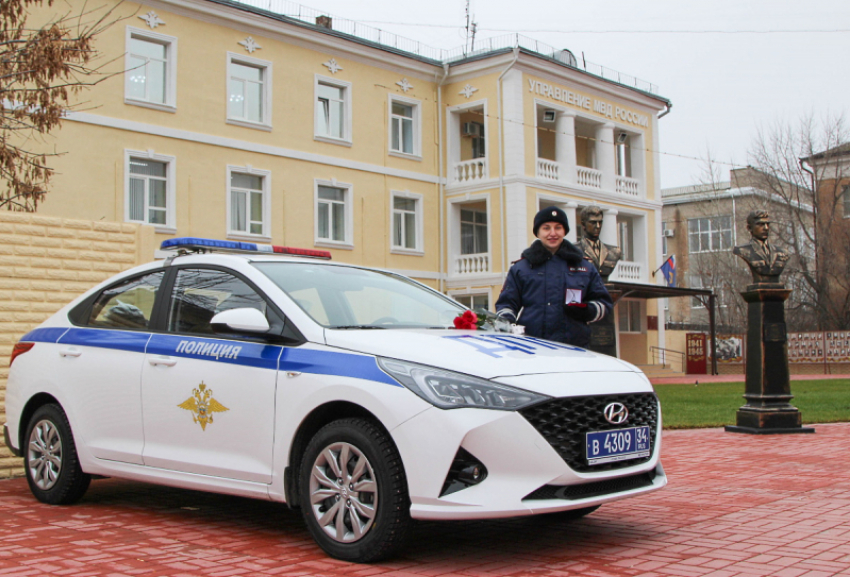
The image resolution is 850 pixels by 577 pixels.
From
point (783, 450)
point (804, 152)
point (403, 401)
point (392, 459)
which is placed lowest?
point (783, 450)

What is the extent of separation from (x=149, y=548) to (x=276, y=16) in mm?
24261

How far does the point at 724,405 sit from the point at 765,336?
5492 mm

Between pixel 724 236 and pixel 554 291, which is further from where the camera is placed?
pixel 724 236

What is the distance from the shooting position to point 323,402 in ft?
16.0

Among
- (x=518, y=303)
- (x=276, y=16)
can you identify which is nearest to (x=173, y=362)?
(x=518, y=303)

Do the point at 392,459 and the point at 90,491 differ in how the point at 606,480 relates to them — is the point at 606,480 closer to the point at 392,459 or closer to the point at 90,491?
the point at 392,459

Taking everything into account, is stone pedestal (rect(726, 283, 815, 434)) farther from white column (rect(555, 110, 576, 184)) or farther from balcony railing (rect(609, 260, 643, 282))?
balcony railing (rect(609, 260, 643, 282))

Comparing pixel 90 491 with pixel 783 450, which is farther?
pixel 783 450

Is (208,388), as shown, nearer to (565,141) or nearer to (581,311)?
(581,311)

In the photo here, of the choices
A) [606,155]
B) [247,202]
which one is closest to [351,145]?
[247,202]

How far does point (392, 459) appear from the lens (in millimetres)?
4547

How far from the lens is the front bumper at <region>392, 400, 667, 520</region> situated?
4402 millimetres

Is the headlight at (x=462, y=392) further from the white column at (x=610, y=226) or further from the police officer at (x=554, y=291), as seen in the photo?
the white column at (x=610, y=226)

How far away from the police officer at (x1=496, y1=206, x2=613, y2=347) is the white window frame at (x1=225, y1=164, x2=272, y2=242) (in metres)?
20.2
